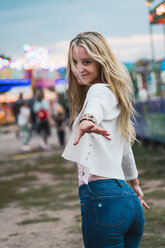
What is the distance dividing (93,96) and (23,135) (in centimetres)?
1229

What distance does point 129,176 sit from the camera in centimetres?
225

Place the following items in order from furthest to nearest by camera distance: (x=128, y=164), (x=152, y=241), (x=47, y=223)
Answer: (x=47, y=223)
(x=152, y=241)
(x=128, y=164)

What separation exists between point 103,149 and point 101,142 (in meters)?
0.04

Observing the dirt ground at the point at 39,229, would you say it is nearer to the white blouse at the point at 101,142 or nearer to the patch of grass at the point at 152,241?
the patch of grass at the point at 152,241

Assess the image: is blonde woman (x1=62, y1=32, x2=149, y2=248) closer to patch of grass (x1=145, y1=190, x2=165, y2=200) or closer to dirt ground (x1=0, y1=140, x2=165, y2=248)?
dirt ground (x1=0, y1=140, x2=165, y2=248)

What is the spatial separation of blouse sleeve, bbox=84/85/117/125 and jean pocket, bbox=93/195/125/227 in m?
0.35

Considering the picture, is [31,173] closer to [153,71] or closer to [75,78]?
[153,71]

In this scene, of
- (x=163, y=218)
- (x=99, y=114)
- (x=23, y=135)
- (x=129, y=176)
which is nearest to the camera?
(x=99, y=114)

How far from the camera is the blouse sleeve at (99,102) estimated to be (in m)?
1.79

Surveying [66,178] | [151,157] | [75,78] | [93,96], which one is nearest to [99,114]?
[93,96]

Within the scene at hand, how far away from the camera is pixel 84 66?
2062 millimetres

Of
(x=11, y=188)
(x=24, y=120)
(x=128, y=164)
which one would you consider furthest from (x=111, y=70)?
(x=24, y=120)

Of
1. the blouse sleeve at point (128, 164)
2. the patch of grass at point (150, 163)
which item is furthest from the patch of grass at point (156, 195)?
the blouse sleeve at point (128, 164)

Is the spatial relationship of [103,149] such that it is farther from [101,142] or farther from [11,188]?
[11,188]
